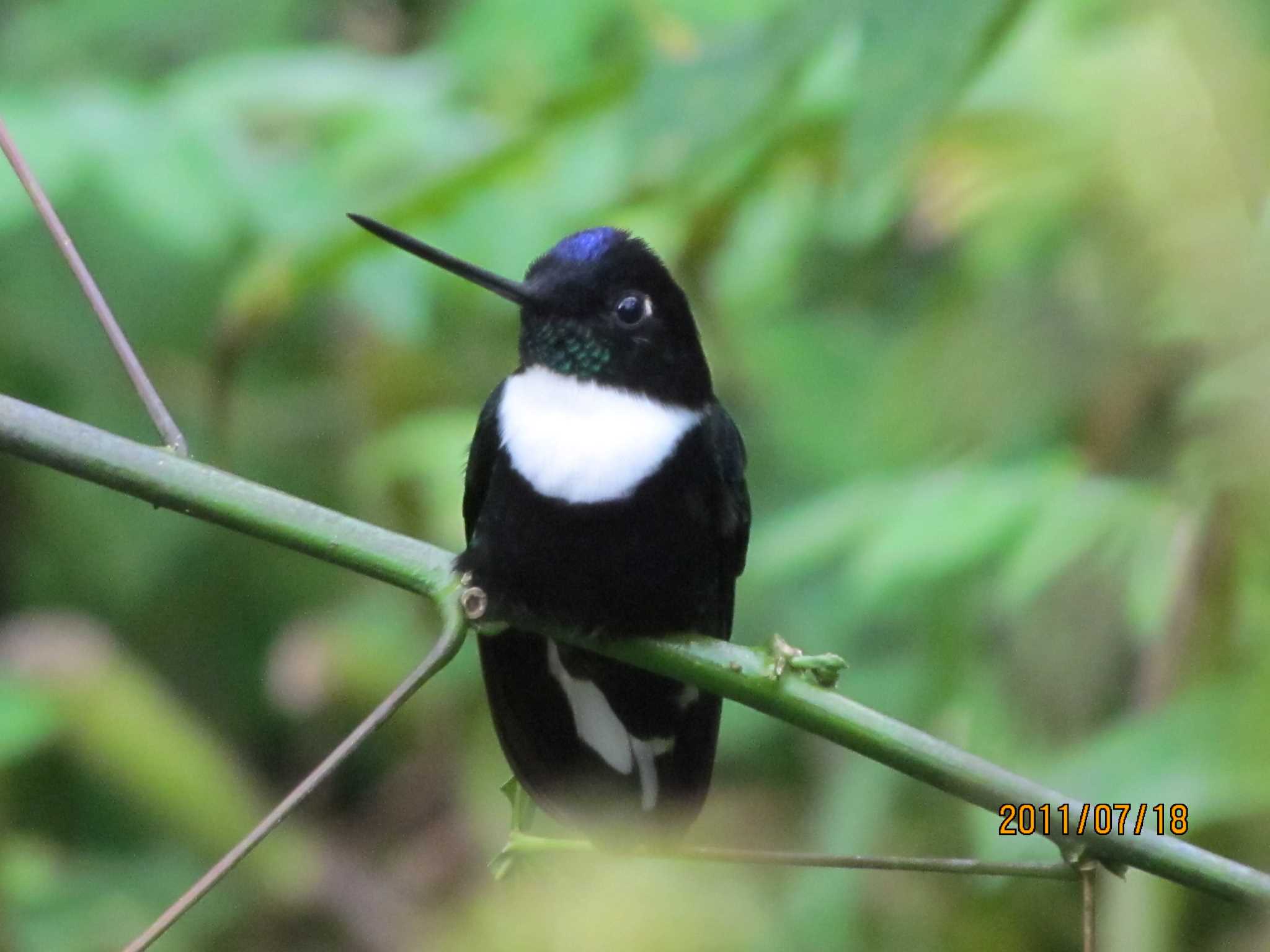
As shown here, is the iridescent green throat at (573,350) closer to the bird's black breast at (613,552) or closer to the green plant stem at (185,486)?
the bird's black breast at (613,552)

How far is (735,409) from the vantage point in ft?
11.0

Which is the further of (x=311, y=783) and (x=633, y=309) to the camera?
(x=633, y=309)

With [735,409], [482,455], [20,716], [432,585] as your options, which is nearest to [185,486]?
[432,585]

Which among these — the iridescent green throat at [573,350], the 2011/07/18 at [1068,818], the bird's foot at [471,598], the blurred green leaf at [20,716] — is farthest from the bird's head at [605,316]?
the blurred green leaf at [20,716]

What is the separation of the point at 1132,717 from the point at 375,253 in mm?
1262

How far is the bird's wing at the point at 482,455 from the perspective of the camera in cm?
177

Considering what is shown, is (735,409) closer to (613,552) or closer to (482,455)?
(482,455)

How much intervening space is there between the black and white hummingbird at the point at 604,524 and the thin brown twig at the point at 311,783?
0.85 ft

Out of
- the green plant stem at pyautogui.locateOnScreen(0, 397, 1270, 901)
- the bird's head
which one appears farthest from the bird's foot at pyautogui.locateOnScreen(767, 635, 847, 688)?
the bird's head

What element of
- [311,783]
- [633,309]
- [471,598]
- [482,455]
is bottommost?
[311,783]

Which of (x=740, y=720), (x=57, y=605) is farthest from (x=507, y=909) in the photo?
(x=57, y=605)

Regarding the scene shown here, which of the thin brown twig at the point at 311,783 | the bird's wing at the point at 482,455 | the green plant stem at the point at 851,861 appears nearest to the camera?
the thin brown twig at the point at 311,783

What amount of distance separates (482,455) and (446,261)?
461mm

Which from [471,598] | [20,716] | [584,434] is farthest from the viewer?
[20,716]
